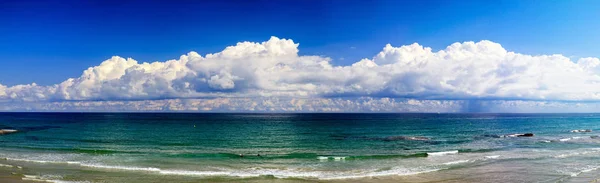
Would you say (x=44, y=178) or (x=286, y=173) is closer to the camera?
(x=44, y=178)

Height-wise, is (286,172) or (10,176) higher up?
(10,176)

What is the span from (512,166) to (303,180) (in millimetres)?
18883

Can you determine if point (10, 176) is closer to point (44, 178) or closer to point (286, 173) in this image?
point (44, 178)

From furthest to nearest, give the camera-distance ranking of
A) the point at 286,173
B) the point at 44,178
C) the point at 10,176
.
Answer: the point at 286,173, the point at 10,176, the point at 44,178

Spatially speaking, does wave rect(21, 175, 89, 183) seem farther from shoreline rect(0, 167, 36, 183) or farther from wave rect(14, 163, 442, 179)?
shoreline rect(0, 167, 36, 183)

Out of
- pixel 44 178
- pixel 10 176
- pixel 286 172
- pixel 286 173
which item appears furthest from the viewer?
pixel 286 172

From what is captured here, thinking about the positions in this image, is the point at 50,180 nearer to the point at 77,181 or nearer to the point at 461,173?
the point at 77,181

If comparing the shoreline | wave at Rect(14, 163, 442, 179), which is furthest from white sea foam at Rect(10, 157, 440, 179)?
the shoreline

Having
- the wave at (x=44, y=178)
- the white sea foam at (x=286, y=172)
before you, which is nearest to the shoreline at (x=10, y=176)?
the wave at (x=44, y=178)

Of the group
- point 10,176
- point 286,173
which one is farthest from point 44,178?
point 286,173

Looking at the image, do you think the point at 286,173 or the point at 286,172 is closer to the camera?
the point at 286,173

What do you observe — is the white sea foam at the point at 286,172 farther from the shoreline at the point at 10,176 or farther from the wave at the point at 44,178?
the shoreline at the point at 10,176

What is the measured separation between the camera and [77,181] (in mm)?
27141

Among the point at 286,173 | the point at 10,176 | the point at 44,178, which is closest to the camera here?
the point at 44,178
